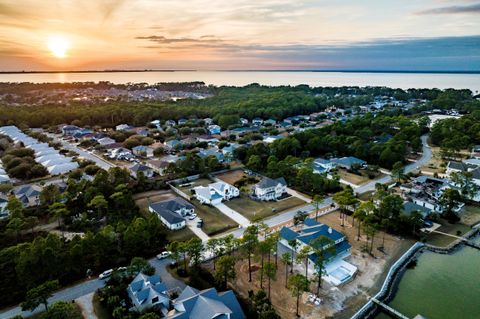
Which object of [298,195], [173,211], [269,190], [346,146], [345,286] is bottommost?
[345,286]

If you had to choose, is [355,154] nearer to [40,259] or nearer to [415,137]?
[415,137]

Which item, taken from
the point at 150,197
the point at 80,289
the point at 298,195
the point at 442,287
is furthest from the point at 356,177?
the point at 80,289

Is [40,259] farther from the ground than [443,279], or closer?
farther from the ground

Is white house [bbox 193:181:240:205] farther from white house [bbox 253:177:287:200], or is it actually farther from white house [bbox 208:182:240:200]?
white house [bbox 253:177:287:200]

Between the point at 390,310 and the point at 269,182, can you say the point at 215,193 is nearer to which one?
the point at 269,182

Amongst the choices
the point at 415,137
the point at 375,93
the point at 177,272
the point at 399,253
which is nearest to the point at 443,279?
the point at 399,253

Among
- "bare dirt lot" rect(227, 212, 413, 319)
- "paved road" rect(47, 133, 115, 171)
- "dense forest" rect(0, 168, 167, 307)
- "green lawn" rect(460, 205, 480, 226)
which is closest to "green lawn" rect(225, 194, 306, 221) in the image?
"bare dirt lot" rect(227, 212, 413, 319)
